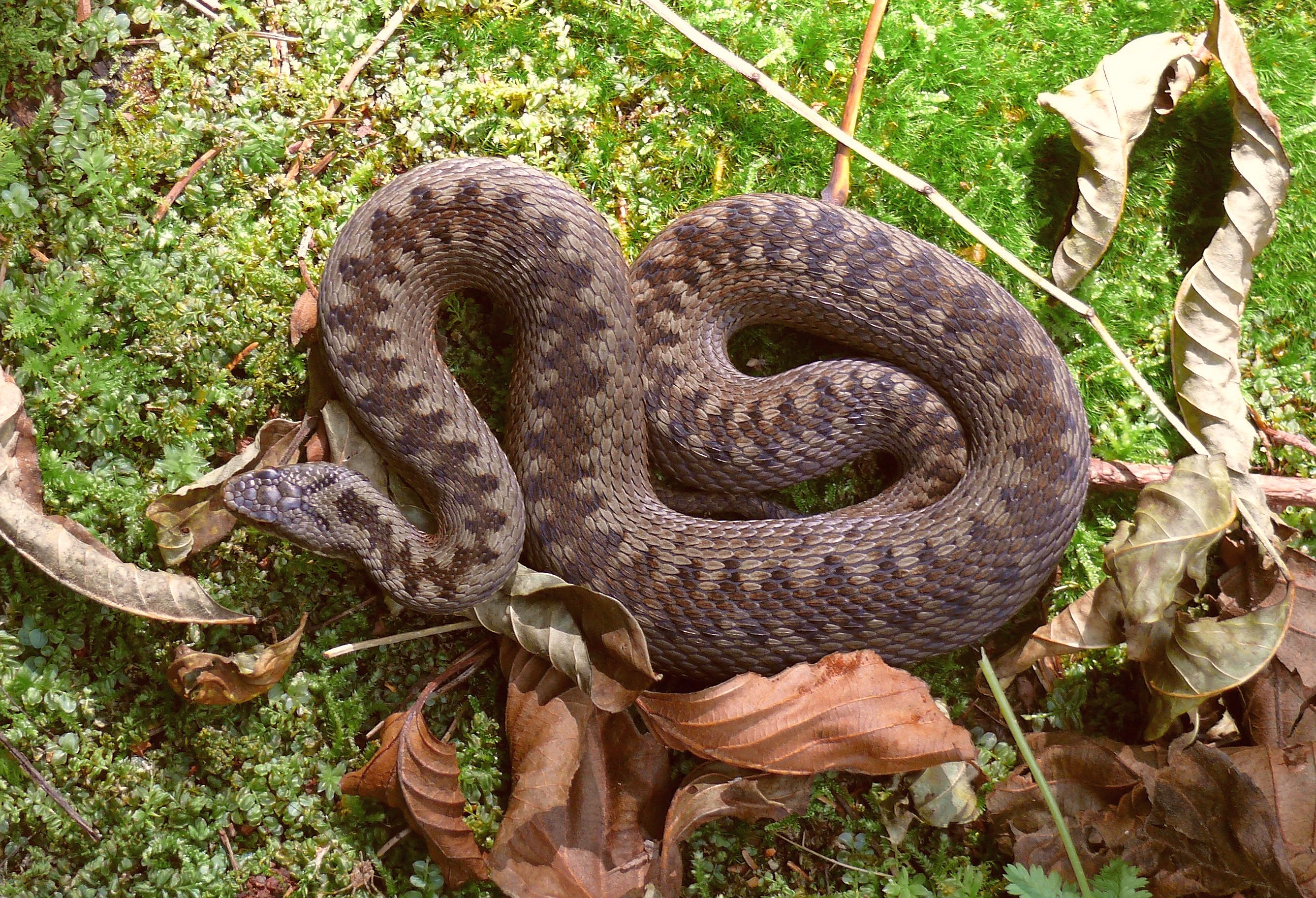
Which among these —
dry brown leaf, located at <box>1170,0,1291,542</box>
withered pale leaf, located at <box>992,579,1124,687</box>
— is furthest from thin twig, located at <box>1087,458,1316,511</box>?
withered pale leaf, located at <box>992,579,1124,687</box>

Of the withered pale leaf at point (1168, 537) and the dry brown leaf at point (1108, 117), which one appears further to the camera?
the dry brown leaf at point (1108, 117)

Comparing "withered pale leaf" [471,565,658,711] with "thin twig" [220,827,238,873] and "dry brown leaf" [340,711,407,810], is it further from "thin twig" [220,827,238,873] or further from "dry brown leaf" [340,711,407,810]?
"thin twig" [220,827,238,873]

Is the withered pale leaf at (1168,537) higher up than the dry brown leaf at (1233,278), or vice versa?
the dry brown leaf at (1233,278)

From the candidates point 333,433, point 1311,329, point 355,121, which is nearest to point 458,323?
point 333,433

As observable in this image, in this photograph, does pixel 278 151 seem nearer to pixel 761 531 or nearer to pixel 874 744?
pixel 761 531

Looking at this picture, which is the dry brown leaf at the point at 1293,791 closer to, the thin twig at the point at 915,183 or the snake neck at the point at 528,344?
the thin twig at the point at 915,183

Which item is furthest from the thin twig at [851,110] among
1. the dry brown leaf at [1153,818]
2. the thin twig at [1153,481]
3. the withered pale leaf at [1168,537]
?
the dry brown leaf at [1153,818]
